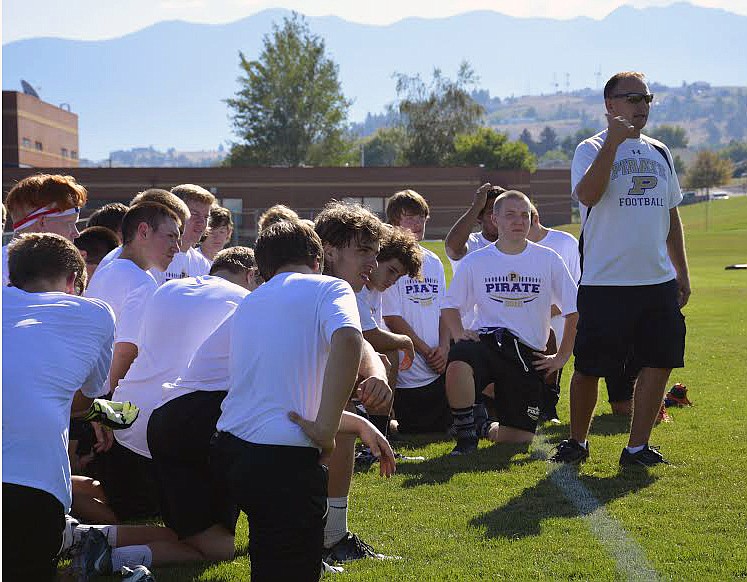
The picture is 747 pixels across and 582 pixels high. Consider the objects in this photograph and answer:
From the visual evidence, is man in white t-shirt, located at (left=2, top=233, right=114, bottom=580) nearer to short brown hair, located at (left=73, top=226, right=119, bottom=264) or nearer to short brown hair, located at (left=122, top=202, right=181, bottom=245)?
short brown hair, located at (left=122, top=202, right=181, bottom=245)

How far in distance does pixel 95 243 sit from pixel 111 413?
313 cm

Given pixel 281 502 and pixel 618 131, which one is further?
pixel 618 131

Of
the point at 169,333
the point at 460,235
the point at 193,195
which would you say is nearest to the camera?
the point at 169,333

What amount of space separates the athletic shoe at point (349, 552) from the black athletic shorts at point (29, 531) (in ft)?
5.08

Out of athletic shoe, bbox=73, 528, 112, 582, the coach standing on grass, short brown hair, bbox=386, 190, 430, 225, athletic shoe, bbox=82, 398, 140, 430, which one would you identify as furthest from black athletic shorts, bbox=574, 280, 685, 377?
athletic shoe, bbox=73, 528, 112, 582

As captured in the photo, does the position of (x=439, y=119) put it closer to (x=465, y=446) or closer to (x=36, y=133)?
(x=36, y=133)

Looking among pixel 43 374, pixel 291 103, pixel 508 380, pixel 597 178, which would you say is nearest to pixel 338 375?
pixel 43 374

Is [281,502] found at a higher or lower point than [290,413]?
lower

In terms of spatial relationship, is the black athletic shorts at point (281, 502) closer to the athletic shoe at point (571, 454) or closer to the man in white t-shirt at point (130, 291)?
the man in white t-shirt at point (130, 291)

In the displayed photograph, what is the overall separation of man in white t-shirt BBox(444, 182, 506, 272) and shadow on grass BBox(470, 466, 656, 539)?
3.01 meters

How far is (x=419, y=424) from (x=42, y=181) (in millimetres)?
3999

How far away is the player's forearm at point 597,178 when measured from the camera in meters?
6.67

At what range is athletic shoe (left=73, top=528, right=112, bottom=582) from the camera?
467cm

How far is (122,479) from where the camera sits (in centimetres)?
589
